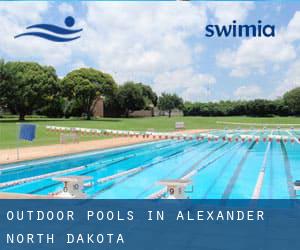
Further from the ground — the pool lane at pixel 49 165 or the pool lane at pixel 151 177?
the pool lane at pixel 49 165

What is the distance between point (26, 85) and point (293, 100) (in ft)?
123

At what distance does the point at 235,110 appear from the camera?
203ft

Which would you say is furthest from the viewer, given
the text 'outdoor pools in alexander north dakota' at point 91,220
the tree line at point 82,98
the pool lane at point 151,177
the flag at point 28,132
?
the tree line at point 82,98

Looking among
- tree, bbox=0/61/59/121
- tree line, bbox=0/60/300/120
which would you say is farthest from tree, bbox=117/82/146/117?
tree, bbox=0/61/59/121

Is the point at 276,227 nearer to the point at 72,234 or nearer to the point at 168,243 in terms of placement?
the point at 168,243

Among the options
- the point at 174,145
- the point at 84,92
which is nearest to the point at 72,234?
the point at 174,145

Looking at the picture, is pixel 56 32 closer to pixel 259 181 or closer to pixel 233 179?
pixel 233 179

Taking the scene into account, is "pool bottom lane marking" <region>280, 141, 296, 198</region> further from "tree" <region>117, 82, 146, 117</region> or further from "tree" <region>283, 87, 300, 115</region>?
"tree" <region>283, 87, 300, 115</region>

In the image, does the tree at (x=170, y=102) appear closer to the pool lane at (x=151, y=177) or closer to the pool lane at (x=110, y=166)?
the pool lane at (x=110, y=166)

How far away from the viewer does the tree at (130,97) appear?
55531 millimetres

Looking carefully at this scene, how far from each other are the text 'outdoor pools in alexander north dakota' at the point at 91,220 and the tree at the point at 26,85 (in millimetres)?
35115

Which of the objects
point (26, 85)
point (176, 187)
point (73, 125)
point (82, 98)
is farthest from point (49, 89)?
point (176, 187)

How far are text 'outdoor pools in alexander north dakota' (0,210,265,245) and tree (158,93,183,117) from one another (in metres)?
62.1

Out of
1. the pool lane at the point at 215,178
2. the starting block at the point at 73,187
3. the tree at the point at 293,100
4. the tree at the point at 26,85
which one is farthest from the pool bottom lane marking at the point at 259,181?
the tree at the point at 293,100
